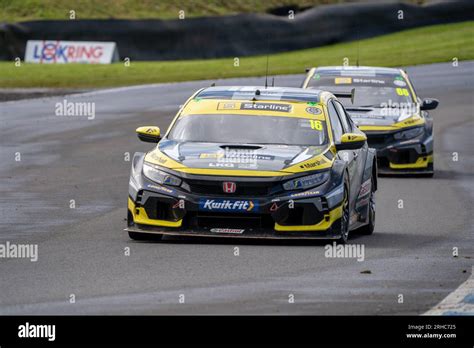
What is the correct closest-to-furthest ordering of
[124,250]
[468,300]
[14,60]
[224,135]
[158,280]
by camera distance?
[468,300]
[158,280]
[124,250]
[224,135]
[14,60]

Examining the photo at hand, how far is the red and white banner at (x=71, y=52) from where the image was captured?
147 feet

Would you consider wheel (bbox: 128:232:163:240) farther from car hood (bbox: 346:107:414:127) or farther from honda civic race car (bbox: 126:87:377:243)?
car hood (bbox: 346:107:414:127)

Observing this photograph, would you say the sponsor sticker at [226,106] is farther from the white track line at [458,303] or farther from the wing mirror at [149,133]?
the white track line at [458,303]

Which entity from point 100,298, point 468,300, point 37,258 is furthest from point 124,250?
point 468,300

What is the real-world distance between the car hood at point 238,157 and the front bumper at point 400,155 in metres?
7.69

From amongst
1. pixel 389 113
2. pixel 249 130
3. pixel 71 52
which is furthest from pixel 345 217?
pixel 71 52

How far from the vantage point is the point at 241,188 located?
12.3 m

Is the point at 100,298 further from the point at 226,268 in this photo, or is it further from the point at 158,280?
the point at 226,268

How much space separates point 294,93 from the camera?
555 inches

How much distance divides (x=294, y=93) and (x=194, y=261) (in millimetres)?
3351

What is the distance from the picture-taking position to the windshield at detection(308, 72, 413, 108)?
21422 mm

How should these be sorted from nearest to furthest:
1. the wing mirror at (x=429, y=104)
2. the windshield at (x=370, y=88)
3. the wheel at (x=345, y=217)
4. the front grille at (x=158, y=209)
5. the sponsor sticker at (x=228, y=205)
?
1. the sponsor sticker at (x=228, y=205)
2. the front grille at (x=158, y=209)
3. the wheel at (x=345, y=217)
4. the wing mirror at (x=429, y=104)
5. the windshield at (x=370, y=88)

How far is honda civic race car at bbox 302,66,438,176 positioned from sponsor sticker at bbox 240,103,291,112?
6.61 meters

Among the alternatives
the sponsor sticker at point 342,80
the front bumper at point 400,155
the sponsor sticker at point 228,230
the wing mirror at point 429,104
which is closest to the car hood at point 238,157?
the sponsor sticker at point 228,230
